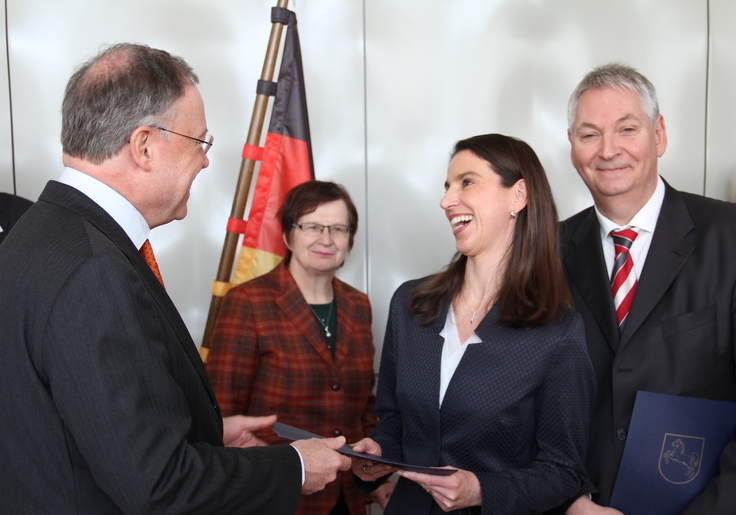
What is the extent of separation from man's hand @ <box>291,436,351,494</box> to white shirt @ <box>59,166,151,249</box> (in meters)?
0.59

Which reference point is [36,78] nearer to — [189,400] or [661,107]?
[189,400]

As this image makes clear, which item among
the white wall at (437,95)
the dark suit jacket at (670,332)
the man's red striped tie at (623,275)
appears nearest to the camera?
the dark suit jacket at (670,332)

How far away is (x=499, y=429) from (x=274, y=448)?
2.02 ft

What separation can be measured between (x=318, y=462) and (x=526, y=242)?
33.8 inches

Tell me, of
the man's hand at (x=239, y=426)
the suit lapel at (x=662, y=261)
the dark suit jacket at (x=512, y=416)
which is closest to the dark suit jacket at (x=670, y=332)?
the suit lapel at (x=662, y=261)

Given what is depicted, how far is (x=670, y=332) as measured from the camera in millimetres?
1896

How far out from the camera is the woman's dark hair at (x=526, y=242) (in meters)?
1.83

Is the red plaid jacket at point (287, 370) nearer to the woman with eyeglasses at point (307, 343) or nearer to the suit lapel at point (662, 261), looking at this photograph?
the woman with eyeglasses at point (307, 343)

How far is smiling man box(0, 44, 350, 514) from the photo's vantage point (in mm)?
1121

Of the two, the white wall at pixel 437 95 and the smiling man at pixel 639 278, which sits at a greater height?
the white wall at pixel 437 95

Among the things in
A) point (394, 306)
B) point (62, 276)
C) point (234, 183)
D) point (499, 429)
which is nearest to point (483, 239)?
point (394, 306)

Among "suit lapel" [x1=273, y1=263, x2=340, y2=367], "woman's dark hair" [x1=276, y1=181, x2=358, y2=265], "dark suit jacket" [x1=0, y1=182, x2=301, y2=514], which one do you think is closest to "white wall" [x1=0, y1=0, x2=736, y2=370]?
"woman's dark hair" [x1=276, y1=181, x2=358, y2=265]

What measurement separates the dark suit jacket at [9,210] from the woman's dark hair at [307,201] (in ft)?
3.31

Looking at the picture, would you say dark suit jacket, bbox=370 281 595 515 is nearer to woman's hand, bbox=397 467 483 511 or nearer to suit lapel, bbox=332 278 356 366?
woman's hand, bbox=397 467 483 511
